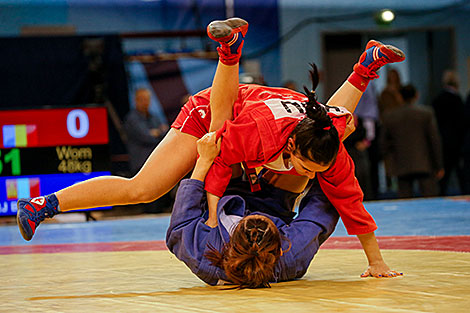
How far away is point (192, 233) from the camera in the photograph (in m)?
2.89

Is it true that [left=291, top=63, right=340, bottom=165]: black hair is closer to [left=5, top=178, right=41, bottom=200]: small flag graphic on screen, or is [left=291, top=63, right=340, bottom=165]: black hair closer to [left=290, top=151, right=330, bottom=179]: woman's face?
[left=290, top=151, right=330, bottom=179]: woman's face

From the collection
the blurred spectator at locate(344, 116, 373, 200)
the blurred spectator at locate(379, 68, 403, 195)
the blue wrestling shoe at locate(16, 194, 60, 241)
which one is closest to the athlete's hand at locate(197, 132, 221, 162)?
the blue wrestling shoe at locate(16, 194, 60, 241)

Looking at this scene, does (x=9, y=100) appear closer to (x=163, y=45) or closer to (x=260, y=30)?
(x=163, y=45)

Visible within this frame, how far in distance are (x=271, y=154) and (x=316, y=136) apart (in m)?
0.21

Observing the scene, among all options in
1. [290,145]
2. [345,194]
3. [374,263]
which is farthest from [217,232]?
[374,263]

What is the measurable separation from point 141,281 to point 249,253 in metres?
0.72

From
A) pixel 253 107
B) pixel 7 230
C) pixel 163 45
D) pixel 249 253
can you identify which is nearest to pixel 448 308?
pixel 249 253

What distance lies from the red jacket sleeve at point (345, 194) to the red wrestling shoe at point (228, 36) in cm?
62

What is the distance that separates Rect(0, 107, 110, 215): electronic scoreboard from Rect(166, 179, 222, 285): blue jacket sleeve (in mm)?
3818

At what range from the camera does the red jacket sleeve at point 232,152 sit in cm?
293

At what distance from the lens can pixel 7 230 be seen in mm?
6262

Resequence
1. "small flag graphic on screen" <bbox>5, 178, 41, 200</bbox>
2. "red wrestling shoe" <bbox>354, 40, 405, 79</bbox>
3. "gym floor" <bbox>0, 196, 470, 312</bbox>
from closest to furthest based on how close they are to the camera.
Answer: "gym floor" <bbox>0, 196, 470, 312</bbox> → "red wrestling shoe" <bbox>354, 40, 405, 79</bbox> → "small flag graphic on screen" <bbox>5, 178, 41, 200</bbox>

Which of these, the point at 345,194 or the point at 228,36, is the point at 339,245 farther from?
the point at 228,36

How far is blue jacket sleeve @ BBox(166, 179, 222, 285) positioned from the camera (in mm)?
2846
